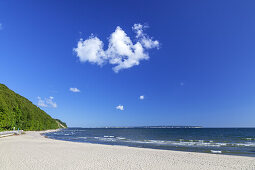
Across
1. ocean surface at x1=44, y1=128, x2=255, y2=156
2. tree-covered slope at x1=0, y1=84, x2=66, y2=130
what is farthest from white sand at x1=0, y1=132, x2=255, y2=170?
tree-covered slope at x1=0, y1=84, x2=66, y2=130

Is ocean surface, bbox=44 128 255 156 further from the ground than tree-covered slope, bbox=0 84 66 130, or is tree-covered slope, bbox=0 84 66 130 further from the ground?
tree-covered slope, bbox=0 84 66 130

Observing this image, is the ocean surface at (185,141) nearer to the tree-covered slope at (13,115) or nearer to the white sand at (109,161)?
the white sand at (109,161)

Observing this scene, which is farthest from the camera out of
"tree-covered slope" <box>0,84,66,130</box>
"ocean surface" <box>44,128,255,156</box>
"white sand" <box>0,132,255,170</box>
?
"tree-covered slope" <box>0,84,66,130</box>

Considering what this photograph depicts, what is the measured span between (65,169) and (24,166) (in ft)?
9.21

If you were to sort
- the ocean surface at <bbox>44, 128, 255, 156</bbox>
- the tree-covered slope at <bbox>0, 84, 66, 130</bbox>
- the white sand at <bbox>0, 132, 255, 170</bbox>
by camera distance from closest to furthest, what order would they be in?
the white sand at <bbox>0, 132, 255, 170</bbox> → the ocean surface at <bbox>44, 128, 255, 156</bbox> → the tree-covered slope at <bbox>0, 84, 66, 130</bbox>

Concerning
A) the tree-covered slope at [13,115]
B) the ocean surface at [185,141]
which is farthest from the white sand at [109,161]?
the tree-covered slope at [13,115]

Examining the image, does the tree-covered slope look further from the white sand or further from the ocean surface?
the white sand

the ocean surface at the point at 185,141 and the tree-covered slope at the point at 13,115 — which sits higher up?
the tree-covered slope at the point at 13,115

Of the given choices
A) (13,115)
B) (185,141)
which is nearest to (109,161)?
(185,141)

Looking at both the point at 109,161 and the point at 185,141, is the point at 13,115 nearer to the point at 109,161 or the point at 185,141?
the point at 109,161

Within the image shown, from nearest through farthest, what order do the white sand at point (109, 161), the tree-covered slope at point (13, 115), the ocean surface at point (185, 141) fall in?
the white sand at point (109, 161) → the ocean surface at point (185, 141) → the tree-covered slope at point (13, 115)

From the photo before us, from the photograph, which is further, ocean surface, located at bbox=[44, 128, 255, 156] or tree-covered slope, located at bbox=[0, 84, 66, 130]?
tree-covered slope, located at bbox=[0, 84, 66, 130]

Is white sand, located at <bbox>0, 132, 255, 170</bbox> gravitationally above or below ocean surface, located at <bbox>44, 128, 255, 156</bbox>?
above

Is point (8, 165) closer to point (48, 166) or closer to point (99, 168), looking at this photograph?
point (48, 166)
